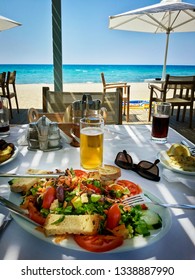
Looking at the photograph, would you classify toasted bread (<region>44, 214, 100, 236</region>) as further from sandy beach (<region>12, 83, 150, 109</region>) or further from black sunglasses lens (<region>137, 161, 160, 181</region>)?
sandy beach (<region>12, 83, 150, 109</region>)

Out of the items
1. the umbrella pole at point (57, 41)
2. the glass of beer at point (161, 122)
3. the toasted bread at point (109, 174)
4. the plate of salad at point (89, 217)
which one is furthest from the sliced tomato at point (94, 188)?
the umbrella pole at point (57, 41)

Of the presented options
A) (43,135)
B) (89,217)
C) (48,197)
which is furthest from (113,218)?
(43,135)

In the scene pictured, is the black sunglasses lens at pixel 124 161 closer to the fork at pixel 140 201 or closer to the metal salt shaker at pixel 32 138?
the fork at pixel 140 201

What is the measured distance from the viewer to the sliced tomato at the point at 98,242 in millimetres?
529

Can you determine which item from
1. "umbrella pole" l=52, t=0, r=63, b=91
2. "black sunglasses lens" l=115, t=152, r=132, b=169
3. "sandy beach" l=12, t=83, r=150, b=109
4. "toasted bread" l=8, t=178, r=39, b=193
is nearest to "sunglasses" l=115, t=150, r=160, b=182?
"black sunglasses lens" l=115, t=152, r=132, b=169

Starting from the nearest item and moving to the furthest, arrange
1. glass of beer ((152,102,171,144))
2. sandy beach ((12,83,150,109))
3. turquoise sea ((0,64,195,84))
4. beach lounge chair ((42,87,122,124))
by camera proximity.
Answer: glass of beer ((152,102,171,144)) < beach lounge chair ((42,87,122,124)) < sandy beach ((12,83,150,109)) < turquoise sea ((0,64,195,84))

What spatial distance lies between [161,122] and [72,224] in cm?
92

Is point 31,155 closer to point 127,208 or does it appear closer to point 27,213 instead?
point 27,213

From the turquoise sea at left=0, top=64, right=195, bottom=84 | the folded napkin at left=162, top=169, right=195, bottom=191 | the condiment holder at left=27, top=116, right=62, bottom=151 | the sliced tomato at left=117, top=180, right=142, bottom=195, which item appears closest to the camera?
the sliced tomato at left=117, top=180, right=142, bottom=195

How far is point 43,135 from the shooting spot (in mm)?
1176

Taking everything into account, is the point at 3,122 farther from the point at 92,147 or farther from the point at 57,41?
the point at 57,41

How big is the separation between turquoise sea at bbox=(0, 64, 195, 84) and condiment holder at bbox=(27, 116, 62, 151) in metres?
23.9

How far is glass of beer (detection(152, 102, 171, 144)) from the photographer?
4.40 feet

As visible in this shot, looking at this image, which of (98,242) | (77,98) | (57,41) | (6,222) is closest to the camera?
(98,242)
